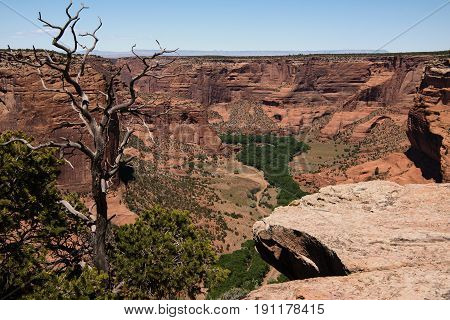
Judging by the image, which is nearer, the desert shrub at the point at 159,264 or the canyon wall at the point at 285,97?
the desert shrub at the point at 159,264

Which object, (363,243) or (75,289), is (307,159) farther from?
(75,289)

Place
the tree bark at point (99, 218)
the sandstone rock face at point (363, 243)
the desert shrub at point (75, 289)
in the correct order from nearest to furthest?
the sandstone rock face at point (363, 243), the desert shrub at point (75, 289), the tree bark at point (99, 218)

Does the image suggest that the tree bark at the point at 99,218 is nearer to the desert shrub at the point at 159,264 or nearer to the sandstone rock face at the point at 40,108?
the desert shrub at the point at 159,264

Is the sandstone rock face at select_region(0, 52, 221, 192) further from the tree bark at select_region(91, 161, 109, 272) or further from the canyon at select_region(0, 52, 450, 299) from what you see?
the tree bark at select_region(91, 161, 109, 272)

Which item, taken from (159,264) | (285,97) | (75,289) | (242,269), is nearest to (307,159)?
(285,97)

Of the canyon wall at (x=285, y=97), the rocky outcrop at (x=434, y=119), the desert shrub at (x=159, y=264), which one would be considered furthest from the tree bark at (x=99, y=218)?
the canyon wall at (x=285, y=97)

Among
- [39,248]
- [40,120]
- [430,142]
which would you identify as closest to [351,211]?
[39,248]

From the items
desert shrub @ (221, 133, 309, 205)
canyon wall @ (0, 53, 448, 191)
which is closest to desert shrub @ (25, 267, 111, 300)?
desert shrub @ (221, 133, 309, 205)
